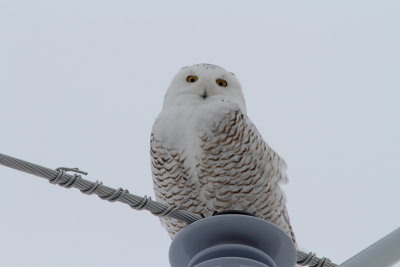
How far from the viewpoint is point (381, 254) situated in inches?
56.2

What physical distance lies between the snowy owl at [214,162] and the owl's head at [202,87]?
0.04 metres

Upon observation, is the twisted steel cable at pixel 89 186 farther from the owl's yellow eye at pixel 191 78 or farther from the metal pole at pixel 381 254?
the owl's yellow eye at pixel 191 78

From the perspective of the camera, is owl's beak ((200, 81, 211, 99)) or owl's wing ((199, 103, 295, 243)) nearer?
owl's wing ((199, 103, 295, 243))

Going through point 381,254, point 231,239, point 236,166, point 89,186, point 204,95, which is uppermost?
point 204,95

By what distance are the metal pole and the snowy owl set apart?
69.1 inches

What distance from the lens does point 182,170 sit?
3.25m

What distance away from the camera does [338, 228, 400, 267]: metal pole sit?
1416 mm

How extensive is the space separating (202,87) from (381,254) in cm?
217

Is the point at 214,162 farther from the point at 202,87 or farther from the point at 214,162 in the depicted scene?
the point at 202,87

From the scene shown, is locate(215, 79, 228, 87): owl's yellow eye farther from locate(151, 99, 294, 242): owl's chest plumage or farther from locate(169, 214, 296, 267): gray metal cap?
locate(169, 214, 296, 267): gray metal cap

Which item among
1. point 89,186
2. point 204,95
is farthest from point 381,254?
point 204,95

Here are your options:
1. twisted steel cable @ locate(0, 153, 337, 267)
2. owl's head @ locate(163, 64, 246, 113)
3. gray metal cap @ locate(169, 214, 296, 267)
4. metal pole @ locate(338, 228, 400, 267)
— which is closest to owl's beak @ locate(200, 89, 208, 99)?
owl's head @ locate(163, 64, 246, 113)

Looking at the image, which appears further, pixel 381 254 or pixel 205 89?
pixel 205 89

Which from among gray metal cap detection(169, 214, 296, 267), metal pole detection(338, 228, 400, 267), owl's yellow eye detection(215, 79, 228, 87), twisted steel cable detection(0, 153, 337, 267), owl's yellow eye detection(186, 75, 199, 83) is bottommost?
metal pole detection(338, 228, 400, 267)
